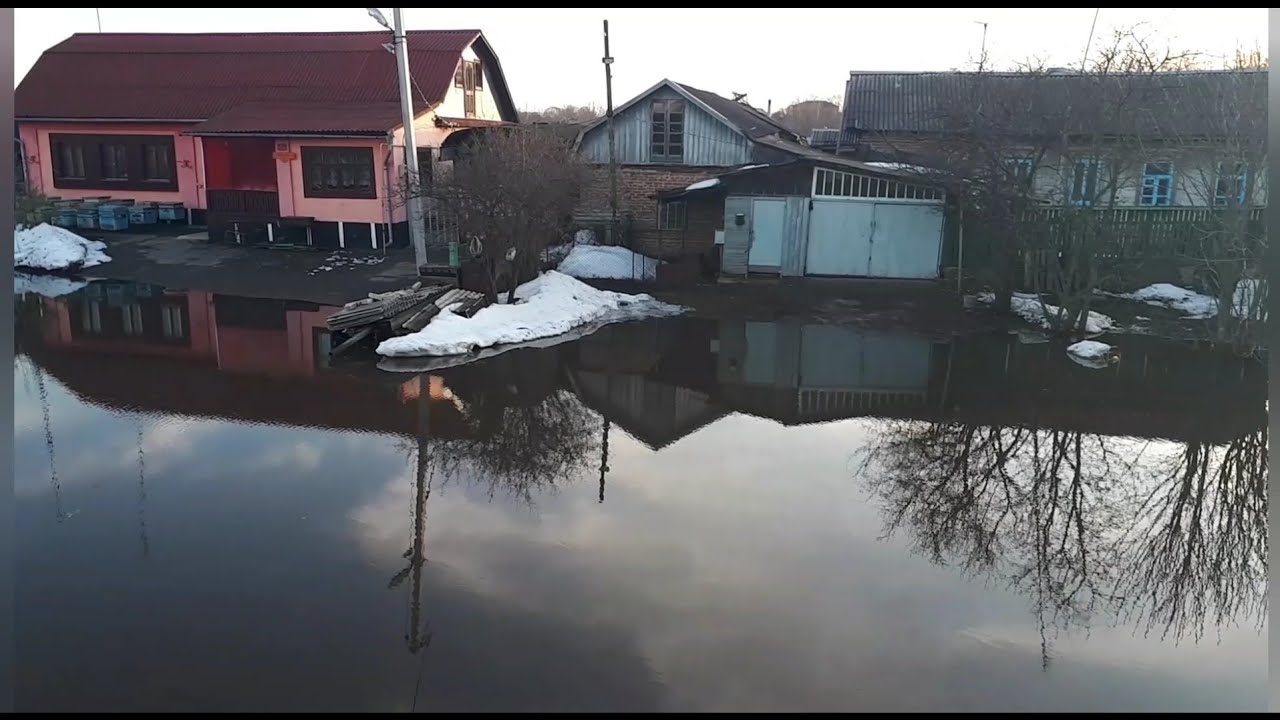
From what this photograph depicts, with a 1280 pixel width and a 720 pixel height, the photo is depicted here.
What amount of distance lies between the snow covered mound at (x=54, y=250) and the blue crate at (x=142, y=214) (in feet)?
6.94

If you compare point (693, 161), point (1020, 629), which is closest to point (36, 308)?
point (693, 161)

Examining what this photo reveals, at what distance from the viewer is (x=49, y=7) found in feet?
7.83

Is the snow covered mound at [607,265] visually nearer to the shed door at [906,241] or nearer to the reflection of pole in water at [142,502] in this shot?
the shed door at [906,241]

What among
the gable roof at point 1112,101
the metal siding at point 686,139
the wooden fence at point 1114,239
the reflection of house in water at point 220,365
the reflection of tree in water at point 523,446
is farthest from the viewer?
the metal siding at point 686,139

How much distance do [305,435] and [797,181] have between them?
12179 mm

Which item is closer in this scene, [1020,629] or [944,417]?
[1020,629]

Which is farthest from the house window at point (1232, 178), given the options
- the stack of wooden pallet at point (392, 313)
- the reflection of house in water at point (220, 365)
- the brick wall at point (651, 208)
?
the stack of wooden pallet at point (392, 313)

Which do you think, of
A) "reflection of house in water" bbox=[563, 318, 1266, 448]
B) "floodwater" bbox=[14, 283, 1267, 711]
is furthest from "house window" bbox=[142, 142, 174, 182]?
"reflection of house in water" bbox=[563, 318, 1266, 448]

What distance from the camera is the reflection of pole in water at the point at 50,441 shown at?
7.08m

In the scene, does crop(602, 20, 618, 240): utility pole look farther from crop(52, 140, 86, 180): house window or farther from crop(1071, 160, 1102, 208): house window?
crop(52, 140, 86, 180): house window

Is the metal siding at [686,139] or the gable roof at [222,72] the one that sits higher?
the gable roof at [222,72]

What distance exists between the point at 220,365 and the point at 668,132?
1256cm

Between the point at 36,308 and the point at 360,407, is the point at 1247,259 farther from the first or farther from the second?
the point at 36,308

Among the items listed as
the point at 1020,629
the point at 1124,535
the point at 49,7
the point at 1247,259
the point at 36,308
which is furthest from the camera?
the point at 36,308
